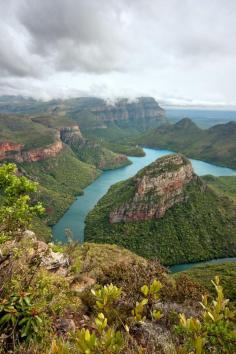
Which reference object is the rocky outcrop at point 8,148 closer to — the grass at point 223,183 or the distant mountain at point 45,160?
the distant mountain at point 45,160

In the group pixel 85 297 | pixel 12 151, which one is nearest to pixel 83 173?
pixel 12 151

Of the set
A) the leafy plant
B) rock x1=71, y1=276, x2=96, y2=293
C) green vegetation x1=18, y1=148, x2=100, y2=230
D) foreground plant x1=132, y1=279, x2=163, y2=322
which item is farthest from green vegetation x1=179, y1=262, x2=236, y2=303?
green vegetation x1=18, y1=148, x2=100, y2=230

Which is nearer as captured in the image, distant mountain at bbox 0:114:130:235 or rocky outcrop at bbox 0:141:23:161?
distant mountain at bbox 0:114:130:235

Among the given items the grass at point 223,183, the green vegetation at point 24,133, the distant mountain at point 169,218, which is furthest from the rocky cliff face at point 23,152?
the grass at point 223,183

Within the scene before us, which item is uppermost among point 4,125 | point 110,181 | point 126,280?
point 126,280

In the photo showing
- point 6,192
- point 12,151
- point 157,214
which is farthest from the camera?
point 12,151

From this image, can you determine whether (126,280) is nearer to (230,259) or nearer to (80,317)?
(80,317)

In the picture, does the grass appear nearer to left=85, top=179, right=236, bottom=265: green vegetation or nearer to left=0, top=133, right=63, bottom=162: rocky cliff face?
left=85, top=179, right=236, bottom=265: green vegetation
